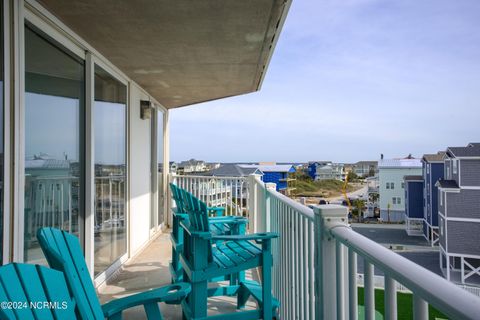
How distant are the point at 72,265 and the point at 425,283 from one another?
1.37 meters

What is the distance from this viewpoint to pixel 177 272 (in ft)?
10.5

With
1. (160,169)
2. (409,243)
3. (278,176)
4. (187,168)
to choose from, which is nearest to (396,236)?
(409,243)

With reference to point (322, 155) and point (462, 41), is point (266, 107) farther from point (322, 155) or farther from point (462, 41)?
point (462, 41)

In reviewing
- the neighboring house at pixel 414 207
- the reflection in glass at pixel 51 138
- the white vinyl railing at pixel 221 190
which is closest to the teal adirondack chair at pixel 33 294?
the reflection in glass at pixel 51 138

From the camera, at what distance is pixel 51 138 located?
251 cm

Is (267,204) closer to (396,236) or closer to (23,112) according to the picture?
(23,112)

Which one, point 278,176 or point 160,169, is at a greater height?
point 160,169

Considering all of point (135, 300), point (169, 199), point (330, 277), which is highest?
point (330, 277)

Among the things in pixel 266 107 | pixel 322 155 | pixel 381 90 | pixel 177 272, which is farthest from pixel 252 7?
pixel 322 155

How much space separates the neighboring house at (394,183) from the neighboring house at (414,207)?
2.13 feet

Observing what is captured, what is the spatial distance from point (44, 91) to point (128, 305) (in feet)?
5.77

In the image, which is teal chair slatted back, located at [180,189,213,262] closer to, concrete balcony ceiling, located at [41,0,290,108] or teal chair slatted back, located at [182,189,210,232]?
teal chair slatted back, located at [182,189,210,232]

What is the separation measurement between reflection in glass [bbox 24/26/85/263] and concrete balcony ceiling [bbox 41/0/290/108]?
0.36 m

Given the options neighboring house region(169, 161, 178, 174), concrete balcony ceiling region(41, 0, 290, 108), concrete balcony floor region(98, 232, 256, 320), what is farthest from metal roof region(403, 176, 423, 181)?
concrete balcony floor region(98, 232, 256, 320)
